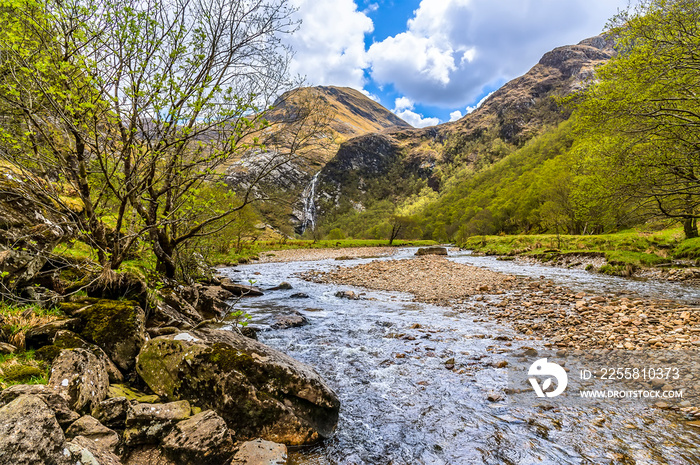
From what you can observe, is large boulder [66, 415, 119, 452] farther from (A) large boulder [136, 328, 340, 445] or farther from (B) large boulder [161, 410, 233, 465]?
(A) large boulder [136, 328, 340, 445]

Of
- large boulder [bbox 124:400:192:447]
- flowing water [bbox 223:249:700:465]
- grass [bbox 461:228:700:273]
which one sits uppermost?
grass [bbox 461:228:700:273]

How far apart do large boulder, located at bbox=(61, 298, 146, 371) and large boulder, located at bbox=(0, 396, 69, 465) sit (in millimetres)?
2503

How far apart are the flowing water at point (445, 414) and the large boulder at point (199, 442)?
40.7 inches

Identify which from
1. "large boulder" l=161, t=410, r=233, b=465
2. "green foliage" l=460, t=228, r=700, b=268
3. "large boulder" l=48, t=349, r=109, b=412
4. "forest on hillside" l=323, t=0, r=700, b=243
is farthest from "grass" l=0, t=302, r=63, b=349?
"green foliage" l=460, t=228, r=700, b=268

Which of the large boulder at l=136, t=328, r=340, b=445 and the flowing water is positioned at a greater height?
the large boulder at l=136, t=328, r=340, b=445

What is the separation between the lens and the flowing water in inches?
167

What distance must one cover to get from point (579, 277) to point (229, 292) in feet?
65.9

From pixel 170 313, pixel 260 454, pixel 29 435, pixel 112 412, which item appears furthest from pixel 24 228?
pixel 260 454

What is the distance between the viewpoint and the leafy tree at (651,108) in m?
10.3

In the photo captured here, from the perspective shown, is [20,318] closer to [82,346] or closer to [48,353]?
[48,353]

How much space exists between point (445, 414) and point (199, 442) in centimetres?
386

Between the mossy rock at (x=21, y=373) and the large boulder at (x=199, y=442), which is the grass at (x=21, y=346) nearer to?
the mossy rock at (x=21, y=373)

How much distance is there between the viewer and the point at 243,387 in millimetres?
4719

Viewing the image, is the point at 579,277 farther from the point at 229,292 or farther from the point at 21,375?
the point at 21,375
